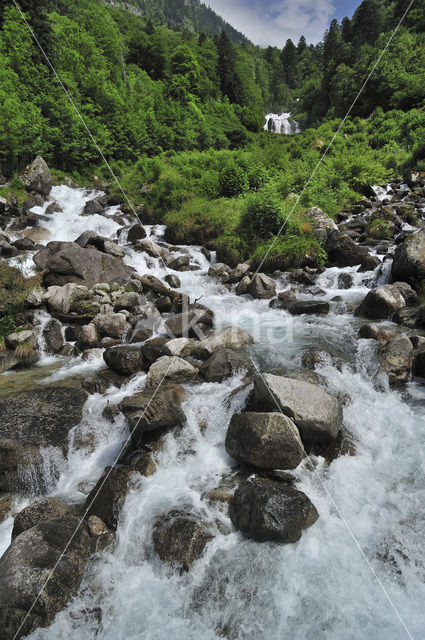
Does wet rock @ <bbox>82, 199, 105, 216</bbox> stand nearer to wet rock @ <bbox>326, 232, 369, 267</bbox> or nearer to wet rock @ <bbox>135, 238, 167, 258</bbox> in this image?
wet rock @ <bbox>135, 238, 167, 258</bbox>

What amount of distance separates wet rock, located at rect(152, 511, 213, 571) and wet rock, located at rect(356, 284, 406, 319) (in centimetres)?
740

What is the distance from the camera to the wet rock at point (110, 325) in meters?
9.52

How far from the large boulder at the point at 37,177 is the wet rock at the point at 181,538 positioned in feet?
74.3

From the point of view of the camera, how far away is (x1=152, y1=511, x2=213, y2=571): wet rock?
3875 millimetres

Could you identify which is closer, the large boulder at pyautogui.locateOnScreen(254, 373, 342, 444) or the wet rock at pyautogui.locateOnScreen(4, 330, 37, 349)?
the large boulder at pyautogui.locateOnScreen(254, 373, 342, 444)

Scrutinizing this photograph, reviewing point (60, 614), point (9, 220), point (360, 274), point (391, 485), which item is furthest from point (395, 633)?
point (9, 220)

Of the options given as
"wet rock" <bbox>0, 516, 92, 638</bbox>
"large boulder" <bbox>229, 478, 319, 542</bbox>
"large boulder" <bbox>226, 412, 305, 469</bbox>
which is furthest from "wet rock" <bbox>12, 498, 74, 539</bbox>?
"large boulder" <bbox>226, 412, 305, 469</bbox>

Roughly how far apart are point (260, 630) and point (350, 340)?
623cm

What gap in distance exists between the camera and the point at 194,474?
5012 mm

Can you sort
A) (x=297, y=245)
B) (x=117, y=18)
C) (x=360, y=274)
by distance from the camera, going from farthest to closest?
(x=117, y=18), (x=297, y=245), (x=360, y=274)

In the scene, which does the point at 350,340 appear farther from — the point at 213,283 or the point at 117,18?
the point at 117,18

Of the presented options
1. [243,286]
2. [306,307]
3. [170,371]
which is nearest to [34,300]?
[170,371]

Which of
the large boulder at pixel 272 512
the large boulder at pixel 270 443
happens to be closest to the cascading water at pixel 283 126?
the large boulder at pixel 270 443

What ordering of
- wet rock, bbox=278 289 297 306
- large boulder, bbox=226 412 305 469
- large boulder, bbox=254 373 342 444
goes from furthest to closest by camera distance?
wet rock, bbox=278 289 297 306 → large boulder, bbox=254 373 342 444 → large boulder, bbox=226 412 305 469
